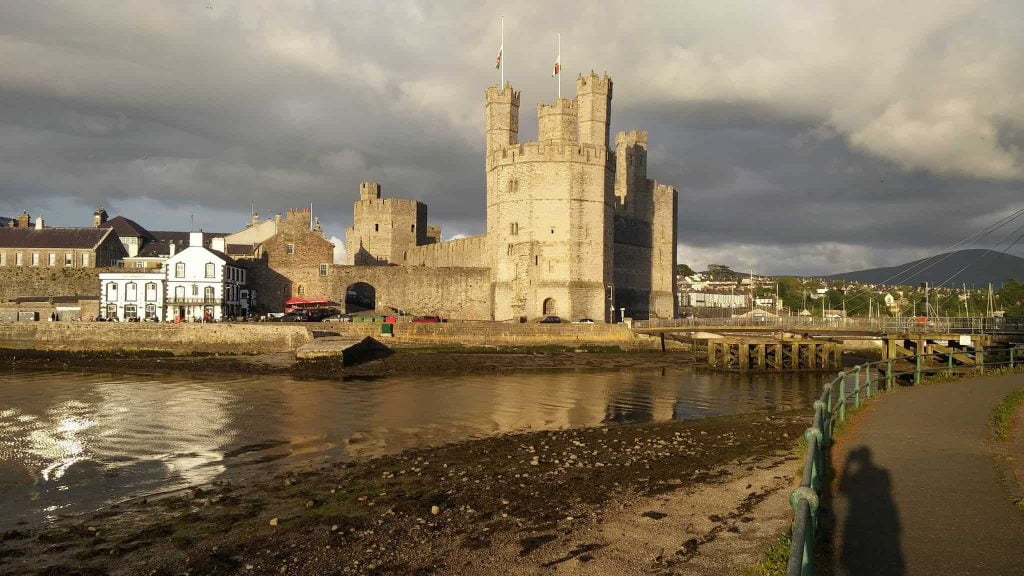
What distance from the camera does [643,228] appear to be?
63.0 m

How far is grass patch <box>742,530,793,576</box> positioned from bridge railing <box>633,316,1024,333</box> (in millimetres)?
30651

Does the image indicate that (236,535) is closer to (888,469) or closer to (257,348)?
(888,469)

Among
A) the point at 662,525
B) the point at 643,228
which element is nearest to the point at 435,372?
the point at 662,525

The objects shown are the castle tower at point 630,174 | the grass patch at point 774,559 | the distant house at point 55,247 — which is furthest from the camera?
the castle tower at point 630,174

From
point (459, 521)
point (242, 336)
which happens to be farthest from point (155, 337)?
point (459, 521)

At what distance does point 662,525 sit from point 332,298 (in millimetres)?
47459

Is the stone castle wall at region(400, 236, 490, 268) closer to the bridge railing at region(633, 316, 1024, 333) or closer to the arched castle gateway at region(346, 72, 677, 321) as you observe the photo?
the arched castle gateway at region(346, 72, 677, 321)

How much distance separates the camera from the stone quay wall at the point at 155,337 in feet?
137

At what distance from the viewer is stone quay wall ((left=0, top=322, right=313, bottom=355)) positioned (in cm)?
4166

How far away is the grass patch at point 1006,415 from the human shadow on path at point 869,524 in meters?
3.10

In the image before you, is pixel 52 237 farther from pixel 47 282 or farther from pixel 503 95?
pixel 503 95

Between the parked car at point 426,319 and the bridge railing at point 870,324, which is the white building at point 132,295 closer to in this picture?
the parked car at point 426,319

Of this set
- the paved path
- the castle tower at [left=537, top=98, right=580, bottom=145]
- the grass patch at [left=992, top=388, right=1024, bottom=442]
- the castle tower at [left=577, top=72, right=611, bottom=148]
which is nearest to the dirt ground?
the paved path

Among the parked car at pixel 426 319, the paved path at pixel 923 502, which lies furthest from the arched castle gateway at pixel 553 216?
the paved path at pixel 923 502
